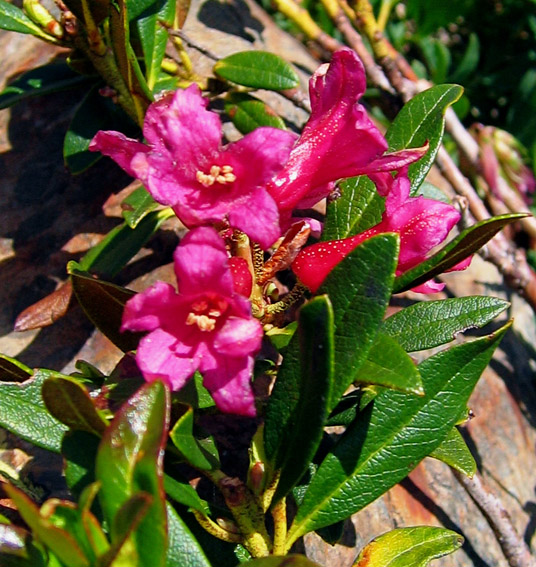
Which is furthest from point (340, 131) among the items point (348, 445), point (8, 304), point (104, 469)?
point (8, 304)

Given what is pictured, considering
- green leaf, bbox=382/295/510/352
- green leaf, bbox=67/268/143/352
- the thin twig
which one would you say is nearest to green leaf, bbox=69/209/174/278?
green leaf, bbox=67/268/143/352

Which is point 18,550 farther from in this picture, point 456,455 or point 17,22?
point 17,22

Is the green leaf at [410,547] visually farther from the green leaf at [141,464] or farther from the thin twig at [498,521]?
the green leaf at [141,464]

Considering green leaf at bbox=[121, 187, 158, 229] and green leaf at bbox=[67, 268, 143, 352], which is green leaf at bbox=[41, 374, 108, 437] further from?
green leaf at bbox=[121, 187, 158, 229]

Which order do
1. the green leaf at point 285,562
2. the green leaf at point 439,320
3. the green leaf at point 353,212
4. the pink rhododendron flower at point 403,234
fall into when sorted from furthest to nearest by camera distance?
the green leaf at point 353,212 → the green leaf at point 439,320 → the pink rhododendron flower at point 403,234 → the green leaf at point 285,562

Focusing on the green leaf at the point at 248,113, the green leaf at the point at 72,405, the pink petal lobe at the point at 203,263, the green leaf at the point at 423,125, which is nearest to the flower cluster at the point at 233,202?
the pink petal lobe at the point at 203,263

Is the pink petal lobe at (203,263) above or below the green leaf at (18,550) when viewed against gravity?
above

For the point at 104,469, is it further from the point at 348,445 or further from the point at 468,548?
the point at 468,548

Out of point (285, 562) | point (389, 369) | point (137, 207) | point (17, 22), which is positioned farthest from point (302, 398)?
point (17, 22)
